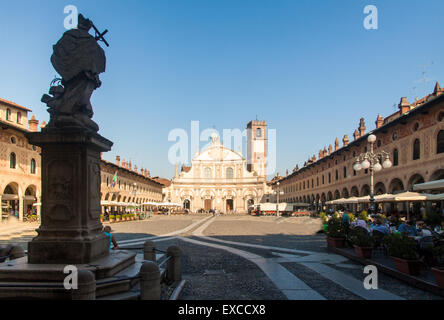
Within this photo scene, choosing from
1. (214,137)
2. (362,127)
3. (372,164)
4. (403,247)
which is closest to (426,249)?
(403,247)

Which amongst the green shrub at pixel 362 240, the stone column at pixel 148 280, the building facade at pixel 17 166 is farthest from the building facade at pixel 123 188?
the stone column at pixel 148 280

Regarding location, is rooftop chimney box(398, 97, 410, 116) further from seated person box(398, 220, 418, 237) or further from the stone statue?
the stone statue

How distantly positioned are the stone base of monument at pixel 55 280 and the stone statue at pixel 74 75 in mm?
2522

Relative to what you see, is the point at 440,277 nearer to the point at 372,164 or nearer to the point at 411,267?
→ the point at 411,267

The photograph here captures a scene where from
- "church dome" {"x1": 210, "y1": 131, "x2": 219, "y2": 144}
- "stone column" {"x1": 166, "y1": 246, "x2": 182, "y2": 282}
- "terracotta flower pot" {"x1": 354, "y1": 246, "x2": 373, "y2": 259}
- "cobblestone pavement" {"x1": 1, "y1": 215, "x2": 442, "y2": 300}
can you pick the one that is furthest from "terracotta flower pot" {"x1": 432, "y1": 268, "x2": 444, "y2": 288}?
"church dome" {"x1": 210, "y1": 131, "x2": 219, "y2": 144}

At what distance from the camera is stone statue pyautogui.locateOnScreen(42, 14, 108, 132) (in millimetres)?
6352

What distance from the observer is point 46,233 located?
5.77m

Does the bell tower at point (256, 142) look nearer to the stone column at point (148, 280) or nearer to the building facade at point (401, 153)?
the building facade at point (401, 153)

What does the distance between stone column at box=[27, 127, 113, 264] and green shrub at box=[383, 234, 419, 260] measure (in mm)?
6474

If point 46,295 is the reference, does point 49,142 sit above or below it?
above

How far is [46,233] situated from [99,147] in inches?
69.2

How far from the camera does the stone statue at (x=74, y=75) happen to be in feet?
20.8
